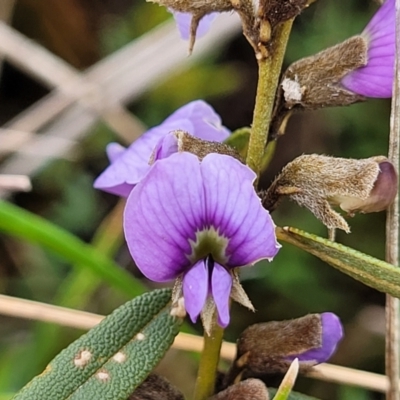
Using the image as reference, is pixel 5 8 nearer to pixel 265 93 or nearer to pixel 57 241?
pixel 57 241

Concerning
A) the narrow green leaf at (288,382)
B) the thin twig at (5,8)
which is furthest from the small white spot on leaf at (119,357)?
the thin twig at (5,8)

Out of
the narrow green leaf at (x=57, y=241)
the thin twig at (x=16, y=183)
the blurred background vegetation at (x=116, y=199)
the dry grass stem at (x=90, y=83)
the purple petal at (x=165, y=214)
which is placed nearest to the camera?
the purple petal at (x=165, y=214)

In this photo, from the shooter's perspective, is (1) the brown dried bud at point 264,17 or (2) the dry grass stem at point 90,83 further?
(2) the dry grass stem at point 90,83

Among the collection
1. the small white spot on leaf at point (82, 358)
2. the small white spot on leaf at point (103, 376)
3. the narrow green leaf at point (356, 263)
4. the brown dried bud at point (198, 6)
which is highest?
the brown dried bud at point (198, 6)

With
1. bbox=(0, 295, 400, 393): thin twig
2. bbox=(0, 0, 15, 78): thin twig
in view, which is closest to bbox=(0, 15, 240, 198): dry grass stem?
bbox=(0, 0, 15, 78): thin twig

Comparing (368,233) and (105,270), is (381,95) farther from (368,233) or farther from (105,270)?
(368,233)

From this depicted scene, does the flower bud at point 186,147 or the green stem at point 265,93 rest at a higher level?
the green stem at point 265,93

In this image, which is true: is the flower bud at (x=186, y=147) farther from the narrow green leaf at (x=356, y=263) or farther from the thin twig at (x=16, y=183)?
the thin twig at (x=16, y=183)
